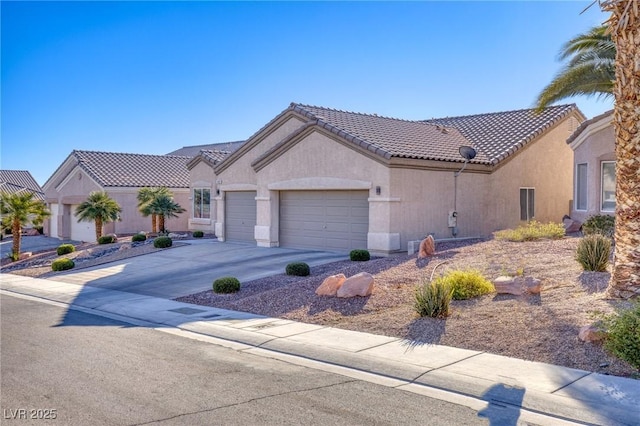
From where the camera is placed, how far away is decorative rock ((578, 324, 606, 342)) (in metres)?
9.00

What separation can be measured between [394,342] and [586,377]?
324cm

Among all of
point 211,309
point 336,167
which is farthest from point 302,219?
point 211,309

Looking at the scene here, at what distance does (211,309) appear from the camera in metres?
14.0

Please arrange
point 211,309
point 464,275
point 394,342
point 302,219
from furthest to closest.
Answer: point 302,219, point 211,309, point 464,275, point 394,342

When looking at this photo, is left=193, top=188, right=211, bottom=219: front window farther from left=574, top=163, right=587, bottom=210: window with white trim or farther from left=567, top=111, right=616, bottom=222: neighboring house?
left=567, top=111, right=616, bottom=222: neighboring house

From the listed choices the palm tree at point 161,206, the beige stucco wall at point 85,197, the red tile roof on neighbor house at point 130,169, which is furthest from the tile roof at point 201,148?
the palm tree at point 161,206

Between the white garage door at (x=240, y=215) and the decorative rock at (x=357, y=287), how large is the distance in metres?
13.4

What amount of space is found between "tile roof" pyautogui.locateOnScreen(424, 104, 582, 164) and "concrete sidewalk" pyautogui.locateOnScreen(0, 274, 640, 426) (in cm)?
1470

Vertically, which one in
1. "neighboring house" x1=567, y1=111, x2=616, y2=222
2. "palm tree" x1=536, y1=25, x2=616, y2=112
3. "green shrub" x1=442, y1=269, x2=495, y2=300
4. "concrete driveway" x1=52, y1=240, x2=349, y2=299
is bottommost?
"concrete driveway" x1=52, y1=240, x2=349, y2=299

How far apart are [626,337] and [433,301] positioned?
11.7 feet

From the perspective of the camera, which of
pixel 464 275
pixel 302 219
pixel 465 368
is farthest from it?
pixel 302 219

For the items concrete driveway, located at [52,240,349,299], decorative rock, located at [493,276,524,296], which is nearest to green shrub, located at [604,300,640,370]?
decorative rock, located at [493,276,524,296]

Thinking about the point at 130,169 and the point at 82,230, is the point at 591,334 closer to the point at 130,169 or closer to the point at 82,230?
the point at 82,230

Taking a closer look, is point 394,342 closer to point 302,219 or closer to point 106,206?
point 302,219
